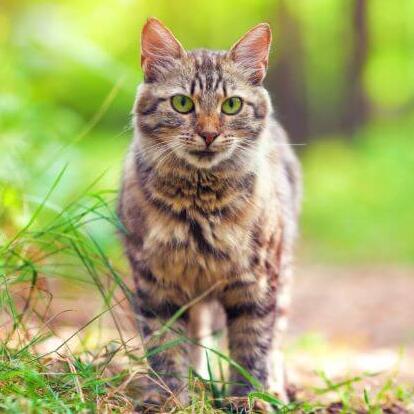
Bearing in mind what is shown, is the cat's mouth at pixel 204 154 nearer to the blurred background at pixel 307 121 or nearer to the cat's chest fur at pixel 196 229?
the cat's chest fur at pixel 196 229

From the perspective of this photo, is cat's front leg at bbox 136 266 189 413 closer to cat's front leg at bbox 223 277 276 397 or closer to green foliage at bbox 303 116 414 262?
cat's front leg at bbox 223 277 276 397

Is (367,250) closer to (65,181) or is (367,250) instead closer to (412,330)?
(412,330)

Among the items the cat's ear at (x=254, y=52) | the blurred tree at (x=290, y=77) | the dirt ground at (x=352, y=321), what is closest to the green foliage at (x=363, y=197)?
the blurred tree at (x=290, y=77)

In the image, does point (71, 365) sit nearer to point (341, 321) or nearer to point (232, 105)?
point (232, 105)

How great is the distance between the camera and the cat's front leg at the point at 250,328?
3361 millimetres

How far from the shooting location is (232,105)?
3238 mm

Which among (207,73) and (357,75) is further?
(357,75)

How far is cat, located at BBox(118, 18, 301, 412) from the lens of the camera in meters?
3.17

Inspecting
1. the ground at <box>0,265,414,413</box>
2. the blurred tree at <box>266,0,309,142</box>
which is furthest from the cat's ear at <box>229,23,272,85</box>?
the blurred tree at <box>266,0,309,142</box>

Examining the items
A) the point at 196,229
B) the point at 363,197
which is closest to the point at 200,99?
the point at 196,229

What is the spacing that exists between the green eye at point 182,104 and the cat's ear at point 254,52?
317mm

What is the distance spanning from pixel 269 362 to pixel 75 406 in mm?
1298

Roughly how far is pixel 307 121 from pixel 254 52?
13373 mm

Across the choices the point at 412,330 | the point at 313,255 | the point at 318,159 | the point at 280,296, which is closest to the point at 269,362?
the point at 280,296
